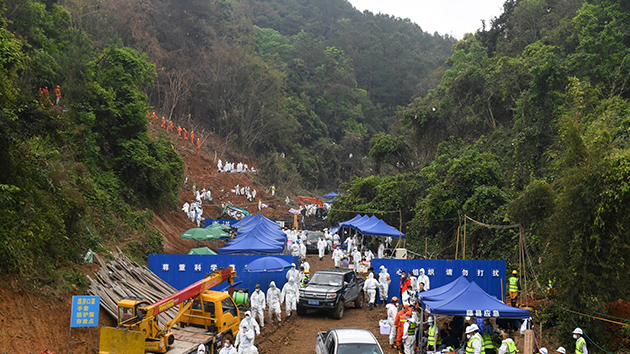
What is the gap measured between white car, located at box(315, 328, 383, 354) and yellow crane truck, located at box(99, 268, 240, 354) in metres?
2.76

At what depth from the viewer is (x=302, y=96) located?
67750 mm

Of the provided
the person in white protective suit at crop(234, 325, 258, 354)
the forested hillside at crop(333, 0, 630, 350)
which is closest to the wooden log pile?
the person in white protective suit at crop(234, 325, 258, 354)

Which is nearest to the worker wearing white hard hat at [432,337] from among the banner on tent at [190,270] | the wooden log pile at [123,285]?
the banner on tent at [190,270]

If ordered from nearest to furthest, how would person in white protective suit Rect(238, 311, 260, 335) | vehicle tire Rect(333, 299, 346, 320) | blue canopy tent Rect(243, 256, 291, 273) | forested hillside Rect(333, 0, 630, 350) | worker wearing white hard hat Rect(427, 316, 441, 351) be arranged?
person in white protective suit Rect(238, 311, 260, 335), worker wearing white hard hat Rect(427, 316, 441, 351), forested hillside Rect(333, 0, 630, 350), vehicle tire Rect(333, 299, 346, 320), blue canopy tent Rect(243, 256, 291, 273)

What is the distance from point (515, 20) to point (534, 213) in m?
28.6

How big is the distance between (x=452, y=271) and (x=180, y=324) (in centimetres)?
986

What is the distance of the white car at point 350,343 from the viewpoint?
810 centimetres

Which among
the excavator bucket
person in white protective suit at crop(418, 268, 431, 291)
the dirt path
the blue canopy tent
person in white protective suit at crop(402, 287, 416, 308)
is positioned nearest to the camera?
the excavator bucket

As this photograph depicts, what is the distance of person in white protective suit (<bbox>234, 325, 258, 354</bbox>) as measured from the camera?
363 inches

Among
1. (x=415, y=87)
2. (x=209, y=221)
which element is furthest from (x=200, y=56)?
(x=415, y=87)

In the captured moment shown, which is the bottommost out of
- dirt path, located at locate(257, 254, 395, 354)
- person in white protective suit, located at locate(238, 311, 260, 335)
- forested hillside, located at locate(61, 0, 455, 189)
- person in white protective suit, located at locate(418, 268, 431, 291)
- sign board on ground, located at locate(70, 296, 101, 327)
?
dirt path, located at locate(257, 254, 395, 354)

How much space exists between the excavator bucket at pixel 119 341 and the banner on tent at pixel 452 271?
9868 mm

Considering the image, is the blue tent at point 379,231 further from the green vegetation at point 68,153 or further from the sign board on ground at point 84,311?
the sign board on ground at point 84,311

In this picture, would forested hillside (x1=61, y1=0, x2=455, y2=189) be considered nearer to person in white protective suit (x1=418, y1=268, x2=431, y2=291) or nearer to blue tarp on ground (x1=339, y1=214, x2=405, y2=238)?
blue tarp on ground (x1=339, y1=214, x2=405, y2=238)
